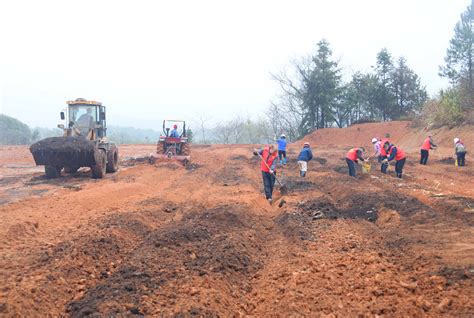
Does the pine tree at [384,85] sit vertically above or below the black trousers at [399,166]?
above

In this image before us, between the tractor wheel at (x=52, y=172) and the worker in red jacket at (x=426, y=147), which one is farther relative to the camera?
the worker in red jacket at (x=426, y=147)

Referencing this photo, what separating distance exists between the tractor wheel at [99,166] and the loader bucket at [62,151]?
0.33m

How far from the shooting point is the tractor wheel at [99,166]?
13.0m

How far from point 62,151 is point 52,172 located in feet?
4.98

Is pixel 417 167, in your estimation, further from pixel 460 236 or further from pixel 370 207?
pixel 460 236

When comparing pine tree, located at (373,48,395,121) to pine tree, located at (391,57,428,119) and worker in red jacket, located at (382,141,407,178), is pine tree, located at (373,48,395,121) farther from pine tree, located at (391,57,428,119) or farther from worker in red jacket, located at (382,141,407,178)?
worker in red jacket, located at (382,141,407,178)

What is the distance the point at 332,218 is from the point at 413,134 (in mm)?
26678

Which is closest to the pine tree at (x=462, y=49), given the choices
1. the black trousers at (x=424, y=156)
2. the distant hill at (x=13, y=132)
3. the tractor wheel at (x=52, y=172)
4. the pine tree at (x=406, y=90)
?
the pine tree at (x=406, y=90)

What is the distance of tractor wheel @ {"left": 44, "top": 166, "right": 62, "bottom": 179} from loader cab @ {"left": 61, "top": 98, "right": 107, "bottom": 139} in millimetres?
1725

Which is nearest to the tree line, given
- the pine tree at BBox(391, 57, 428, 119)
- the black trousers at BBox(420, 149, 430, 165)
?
the pine tree at BBox(391, 57, 428, 119)

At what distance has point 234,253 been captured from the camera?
19.2ft

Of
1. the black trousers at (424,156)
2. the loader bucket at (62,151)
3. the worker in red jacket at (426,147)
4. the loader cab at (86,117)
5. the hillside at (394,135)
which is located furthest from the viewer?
the hillside at (394,135)

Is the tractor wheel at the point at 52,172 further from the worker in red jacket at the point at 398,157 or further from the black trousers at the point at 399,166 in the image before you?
the black trousers at the point at 399,166

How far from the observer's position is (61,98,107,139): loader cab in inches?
581
